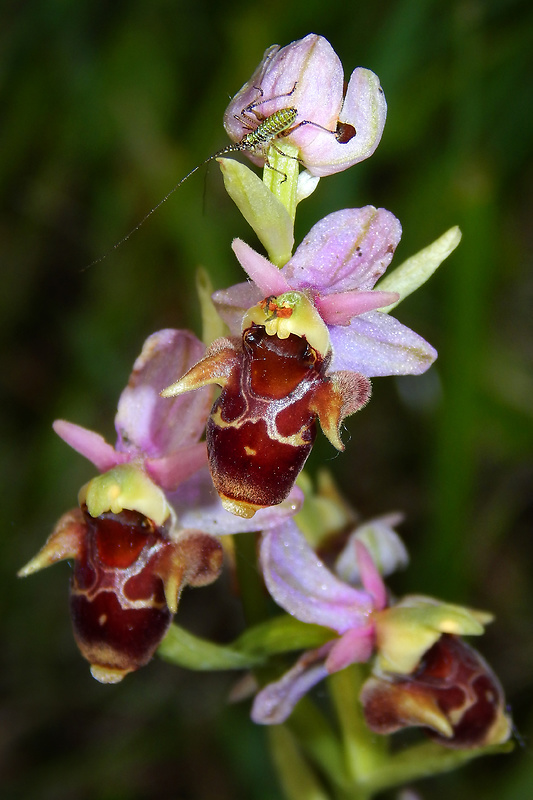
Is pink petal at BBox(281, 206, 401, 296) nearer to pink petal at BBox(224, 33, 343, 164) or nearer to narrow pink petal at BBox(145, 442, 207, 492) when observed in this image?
pink petal at BBox(224, 33, 343, 164)

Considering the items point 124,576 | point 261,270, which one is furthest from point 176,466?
point 261,270

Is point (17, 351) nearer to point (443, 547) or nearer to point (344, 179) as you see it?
point (344, 179)

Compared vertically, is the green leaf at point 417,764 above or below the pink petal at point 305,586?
below

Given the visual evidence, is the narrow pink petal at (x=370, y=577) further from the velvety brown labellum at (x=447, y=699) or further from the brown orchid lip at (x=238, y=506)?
the brown orchid lip at (x=238, y=506)

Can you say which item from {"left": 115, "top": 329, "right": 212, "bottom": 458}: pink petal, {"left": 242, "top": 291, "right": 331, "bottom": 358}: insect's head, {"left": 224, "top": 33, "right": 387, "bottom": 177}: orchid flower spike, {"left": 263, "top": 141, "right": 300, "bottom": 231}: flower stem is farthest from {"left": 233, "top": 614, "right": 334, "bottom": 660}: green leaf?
{"left": 224, "top": 33, "right": 387, "bottom": 177}: orchid flower spike

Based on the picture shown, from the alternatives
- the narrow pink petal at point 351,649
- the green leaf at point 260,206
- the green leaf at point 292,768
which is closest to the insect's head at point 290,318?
the green leaf at point 260,206

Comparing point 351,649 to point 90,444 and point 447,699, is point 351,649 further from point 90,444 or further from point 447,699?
point 90,444

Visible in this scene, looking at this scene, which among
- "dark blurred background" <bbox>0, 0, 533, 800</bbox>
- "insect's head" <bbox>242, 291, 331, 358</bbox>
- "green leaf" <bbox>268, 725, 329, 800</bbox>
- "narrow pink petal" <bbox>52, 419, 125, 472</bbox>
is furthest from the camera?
"dark blurred background" <bbox>0, 0, 533, 800</bbox>
